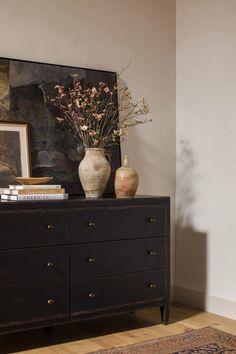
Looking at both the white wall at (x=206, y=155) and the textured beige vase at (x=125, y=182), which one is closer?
the textured beige vase at (x=125, y=182)

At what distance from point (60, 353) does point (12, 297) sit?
1.29 ft

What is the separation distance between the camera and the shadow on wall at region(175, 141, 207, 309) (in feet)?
12.0

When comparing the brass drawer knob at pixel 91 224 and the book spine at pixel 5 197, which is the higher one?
the book spine at pixel 5 197

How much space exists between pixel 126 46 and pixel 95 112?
0.57 m

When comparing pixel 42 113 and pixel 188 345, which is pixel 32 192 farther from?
pixel 188 345

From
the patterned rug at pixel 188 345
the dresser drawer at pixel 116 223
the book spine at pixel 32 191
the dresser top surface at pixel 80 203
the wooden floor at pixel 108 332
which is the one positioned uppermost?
the book spine at pixel 32 191

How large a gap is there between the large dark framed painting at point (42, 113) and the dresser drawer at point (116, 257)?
0.50 m

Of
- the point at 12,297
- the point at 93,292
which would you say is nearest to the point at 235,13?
the point at 93,292

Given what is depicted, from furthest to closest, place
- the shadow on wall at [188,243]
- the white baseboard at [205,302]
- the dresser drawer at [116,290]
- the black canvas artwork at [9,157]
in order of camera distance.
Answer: the shadow on wall at [188,243] → the white baseboard at [205,302] → the black canvas artwork at [9,157] → the dresser drawer at [116,290]

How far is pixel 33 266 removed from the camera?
2.68 meters

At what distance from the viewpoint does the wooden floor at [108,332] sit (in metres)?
2.80

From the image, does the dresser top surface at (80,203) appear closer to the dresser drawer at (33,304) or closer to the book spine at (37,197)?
the book spine at (37,197)

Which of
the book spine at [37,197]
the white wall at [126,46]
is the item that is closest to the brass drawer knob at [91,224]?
the book spine at [37,197]

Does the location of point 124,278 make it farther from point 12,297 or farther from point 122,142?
point 122,142
